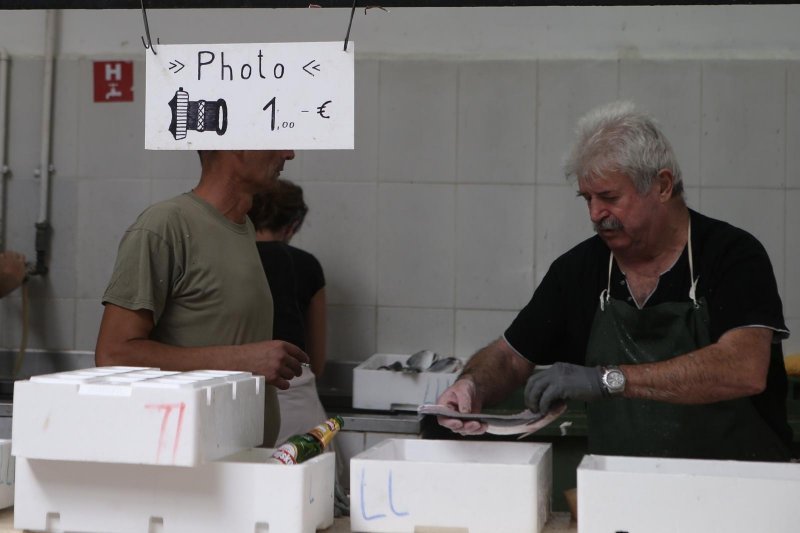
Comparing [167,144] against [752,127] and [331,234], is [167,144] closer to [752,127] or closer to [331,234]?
[331,234]

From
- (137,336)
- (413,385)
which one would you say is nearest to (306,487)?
(137,336)

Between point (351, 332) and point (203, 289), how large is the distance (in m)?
1.88

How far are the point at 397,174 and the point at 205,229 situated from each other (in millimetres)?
1837

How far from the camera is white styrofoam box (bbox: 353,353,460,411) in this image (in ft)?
11.9

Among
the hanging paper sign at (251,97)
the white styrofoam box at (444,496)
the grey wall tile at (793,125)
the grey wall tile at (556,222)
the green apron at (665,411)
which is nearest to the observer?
the white styrofoam box at (444,496)

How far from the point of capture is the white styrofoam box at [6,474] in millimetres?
1941

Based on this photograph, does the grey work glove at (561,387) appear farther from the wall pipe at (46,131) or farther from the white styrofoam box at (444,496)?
the wall pipe at (46,131)

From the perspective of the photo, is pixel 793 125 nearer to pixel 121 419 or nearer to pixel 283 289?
pixel 283 289

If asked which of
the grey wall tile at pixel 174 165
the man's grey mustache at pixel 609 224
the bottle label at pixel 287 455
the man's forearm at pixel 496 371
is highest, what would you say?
the grey wall tile at pixel 174 165

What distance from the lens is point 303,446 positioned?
1.81 m

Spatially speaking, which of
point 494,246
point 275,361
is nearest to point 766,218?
point 494,246

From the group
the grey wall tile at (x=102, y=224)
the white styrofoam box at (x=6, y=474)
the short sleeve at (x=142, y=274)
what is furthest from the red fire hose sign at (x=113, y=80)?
the white styrofoam box at (x=6, y=474)

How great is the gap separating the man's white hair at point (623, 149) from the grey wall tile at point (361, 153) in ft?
5.17

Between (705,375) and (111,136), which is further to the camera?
(111,136)
